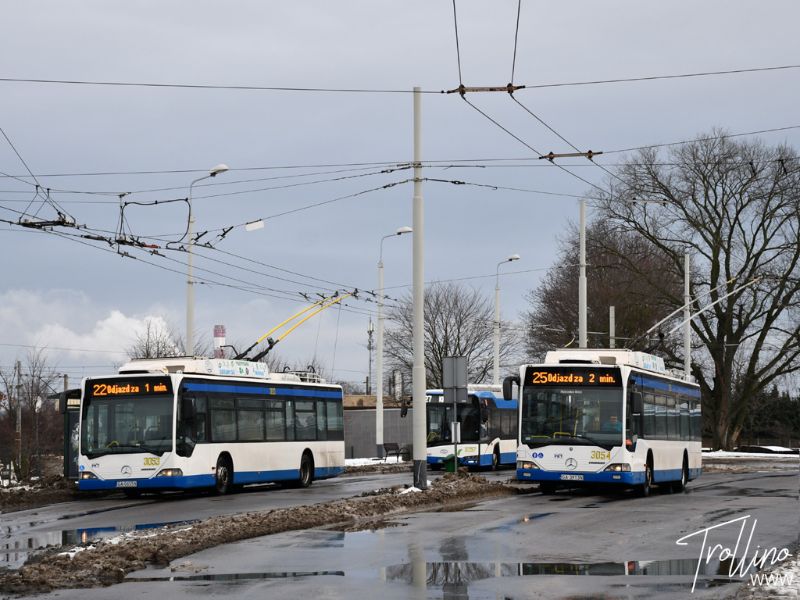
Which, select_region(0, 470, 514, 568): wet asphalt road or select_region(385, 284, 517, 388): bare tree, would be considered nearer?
select_region(0, 470, 514, 568): wet asphalt road

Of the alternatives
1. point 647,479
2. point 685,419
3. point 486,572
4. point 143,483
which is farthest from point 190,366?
point 486,572

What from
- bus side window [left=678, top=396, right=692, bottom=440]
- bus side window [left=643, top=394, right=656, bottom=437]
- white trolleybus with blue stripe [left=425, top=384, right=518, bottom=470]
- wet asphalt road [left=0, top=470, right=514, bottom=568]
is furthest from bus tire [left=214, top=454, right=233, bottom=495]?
white trolleybus with blue stripe [left=425, top=384, right=518, bottom=470]

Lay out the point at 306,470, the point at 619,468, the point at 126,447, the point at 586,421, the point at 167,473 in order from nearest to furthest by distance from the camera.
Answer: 1. the point at 167,473
2. the point at 619,468
3. the point at 126,447
4. the point at 586,421
5. the point at 306,470

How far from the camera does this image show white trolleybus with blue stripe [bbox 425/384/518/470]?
130 feet

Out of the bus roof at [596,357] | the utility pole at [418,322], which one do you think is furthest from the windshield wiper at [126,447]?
the bus roof at [596,357]

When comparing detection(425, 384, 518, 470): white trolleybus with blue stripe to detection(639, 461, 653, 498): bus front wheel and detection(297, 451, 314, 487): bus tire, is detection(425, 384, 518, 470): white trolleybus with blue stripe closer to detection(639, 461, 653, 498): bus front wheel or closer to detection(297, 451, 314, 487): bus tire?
detection(297, 451, 314, 487): bus tire

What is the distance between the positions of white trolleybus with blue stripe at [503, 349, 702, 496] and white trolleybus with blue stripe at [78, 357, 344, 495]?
6.01 m

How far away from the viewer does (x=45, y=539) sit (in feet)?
53.6

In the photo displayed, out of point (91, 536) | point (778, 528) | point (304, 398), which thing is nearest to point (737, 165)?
point (304, 398)

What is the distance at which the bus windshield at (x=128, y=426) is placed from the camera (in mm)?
24531

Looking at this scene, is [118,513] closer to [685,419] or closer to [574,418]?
[574,418]

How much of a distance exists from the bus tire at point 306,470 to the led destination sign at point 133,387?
5946 mm

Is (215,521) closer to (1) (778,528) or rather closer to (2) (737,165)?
(1) (778,528)

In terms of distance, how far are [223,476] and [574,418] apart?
24.4ft
